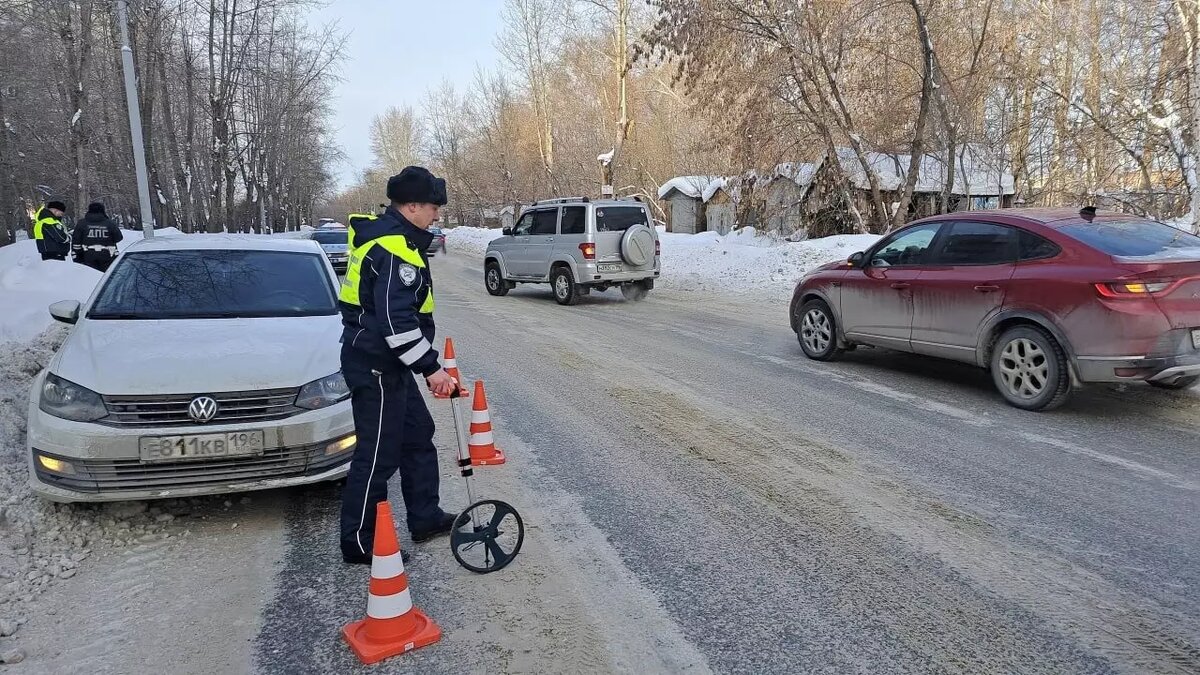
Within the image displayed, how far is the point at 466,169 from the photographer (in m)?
65.2

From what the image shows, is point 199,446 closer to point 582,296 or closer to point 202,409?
point 202,409

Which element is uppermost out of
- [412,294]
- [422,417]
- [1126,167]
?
[1126,167]

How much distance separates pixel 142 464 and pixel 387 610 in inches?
70.5

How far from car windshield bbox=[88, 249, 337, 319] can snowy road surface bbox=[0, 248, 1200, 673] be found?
1399 mm

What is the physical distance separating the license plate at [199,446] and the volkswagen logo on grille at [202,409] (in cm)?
10

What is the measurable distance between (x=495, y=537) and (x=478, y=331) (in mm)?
7641

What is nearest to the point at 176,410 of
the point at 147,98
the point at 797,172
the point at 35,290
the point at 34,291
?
the point at 34,291

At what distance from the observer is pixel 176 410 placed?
3.81 metres

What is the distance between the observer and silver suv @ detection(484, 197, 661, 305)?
14289 mm

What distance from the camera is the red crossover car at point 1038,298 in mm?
5398

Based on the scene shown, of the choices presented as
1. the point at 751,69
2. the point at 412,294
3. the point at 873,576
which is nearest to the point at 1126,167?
the point at 751,69

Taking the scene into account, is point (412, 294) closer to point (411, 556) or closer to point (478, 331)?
point (411, 556)

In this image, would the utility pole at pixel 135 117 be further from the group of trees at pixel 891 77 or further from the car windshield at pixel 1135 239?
the car windshield at pixel 1135 239

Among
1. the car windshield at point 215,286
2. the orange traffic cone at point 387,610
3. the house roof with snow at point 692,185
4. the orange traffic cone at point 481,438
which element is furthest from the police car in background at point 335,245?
the orange traffic cone at point 387,610
